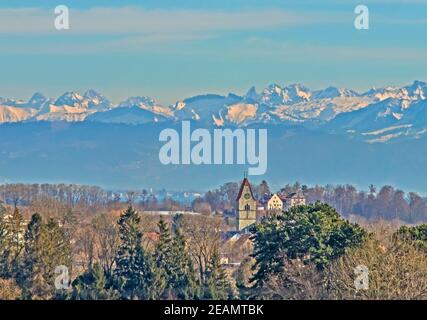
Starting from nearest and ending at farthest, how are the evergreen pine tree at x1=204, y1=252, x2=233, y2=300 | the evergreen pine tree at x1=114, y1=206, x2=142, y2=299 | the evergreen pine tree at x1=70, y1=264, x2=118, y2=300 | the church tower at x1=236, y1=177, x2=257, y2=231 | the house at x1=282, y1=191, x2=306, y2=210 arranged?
the evergreen pine tree at x1=70, y1=264, x2=118, y2=300 < the evergreen pine tree at x1=204, y1=252, x2=233, y2=300 < the evergreen pine tree at x1=114, y1=206, x2=142, y2=299 < the church tower at x1=236, y1=177, x2=257, y2=231 < the house at x1=282, y1=191, x2=306, y2=210

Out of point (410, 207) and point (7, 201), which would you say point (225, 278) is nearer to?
point (7, 201)

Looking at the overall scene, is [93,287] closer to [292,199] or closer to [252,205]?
[252,205]

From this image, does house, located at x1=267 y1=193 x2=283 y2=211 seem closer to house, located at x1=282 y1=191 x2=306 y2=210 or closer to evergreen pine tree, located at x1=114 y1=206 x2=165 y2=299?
house, located at x1=282 y1=191 x2=306 y2=210

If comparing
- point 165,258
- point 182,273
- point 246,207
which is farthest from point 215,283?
point 246,207

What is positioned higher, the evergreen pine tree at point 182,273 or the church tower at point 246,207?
the church tower at point 246,207

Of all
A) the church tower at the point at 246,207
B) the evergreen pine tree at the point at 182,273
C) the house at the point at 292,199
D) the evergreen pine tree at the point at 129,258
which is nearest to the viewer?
the evergreen pine tree at the point at 182,273

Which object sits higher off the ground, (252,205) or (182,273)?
(252,205)

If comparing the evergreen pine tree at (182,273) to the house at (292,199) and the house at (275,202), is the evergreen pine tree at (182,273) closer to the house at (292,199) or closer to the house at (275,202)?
the house at (275,202)

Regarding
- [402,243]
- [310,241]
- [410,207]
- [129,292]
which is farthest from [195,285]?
[410,207]

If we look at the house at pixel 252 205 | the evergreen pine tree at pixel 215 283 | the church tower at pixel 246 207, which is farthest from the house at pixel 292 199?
the evergreen pine tree at pixel 215 283

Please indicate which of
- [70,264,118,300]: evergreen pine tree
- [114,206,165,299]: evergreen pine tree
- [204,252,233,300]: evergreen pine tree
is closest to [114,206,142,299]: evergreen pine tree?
[114,206,165,299]: evergreen pine tree

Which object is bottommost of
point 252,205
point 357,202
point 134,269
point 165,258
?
point 134,269
